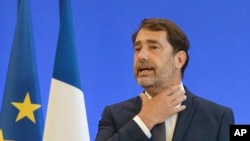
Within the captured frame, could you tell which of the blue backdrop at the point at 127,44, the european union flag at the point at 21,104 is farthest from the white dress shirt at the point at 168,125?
the blue backdrop at the point at 127,44

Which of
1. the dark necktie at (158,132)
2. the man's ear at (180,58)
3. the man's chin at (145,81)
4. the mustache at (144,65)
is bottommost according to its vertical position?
the dark necktie at (158,132)

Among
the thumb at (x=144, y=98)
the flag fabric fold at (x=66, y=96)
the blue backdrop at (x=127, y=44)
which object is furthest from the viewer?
the blue backdrop at (x=127, y=44)

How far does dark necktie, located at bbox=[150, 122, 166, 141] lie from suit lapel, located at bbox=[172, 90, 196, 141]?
0.11ft

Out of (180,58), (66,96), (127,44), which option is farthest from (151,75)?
(127,44)

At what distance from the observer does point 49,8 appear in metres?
2.58

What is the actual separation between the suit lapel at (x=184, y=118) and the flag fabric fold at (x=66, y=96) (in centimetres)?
56

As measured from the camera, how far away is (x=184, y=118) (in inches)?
58.4

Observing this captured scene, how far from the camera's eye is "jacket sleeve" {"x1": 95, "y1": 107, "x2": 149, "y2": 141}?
55.2 inches

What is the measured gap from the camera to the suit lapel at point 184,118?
4.71ft

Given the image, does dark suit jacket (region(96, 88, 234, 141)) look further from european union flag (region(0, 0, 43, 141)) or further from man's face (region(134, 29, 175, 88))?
european union flag (region(0, 0, 43, 141))

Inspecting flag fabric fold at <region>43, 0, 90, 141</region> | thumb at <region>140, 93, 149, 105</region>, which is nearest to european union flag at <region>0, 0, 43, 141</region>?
A: flag fabric fold at <region>43, 0, 90, 141</region>

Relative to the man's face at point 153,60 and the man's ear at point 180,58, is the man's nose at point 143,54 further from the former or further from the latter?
the man's ear at point 180,58

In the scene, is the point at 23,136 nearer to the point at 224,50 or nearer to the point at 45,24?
the point at 45,24

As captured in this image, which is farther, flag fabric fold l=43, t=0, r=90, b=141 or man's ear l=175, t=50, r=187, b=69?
flag fabric fold l=43, t=0, r=90, b=141
